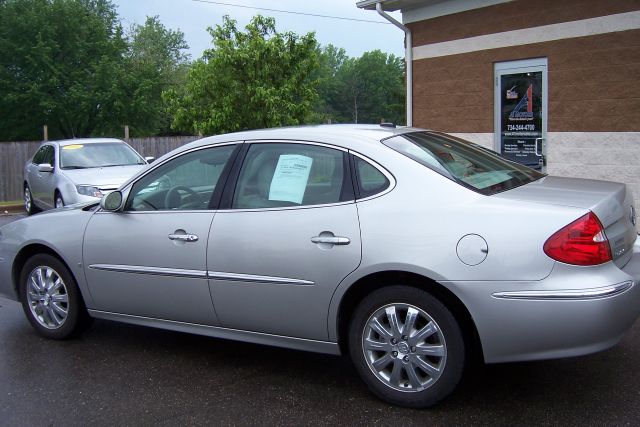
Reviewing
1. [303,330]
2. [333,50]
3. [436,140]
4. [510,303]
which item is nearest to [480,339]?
[510,303]

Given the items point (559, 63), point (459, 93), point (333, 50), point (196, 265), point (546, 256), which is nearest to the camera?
point (546, 256)

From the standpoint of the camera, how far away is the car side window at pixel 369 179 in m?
3.78

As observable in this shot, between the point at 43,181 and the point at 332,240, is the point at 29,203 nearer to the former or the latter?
the point at 43,181

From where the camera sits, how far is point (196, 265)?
4.23m

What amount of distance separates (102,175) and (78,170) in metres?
0.72

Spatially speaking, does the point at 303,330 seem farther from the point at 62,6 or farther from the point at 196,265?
the point at 62,6

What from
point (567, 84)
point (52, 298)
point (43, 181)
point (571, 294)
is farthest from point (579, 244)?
point (43, 181)

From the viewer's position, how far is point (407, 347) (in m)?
3.60

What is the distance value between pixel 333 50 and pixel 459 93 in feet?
322

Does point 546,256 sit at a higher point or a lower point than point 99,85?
lower

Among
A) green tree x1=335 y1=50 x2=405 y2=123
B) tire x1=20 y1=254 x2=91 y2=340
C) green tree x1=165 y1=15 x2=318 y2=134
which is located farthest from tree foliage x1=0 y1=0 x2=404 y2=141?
tire x1=20 y1=254 x2=91 y2=340

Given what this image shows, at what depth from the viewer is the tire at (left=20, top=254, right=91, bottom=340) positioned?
494cm

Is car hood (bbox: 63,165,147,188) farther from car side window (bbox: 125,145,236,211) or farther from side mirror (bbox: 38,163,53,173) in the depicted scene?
car side window (bbox: 125,145,236,211)

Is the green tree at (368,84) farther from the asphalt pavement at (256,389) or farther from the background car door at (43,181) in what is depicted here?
the asphalt pavement at (256,389)
